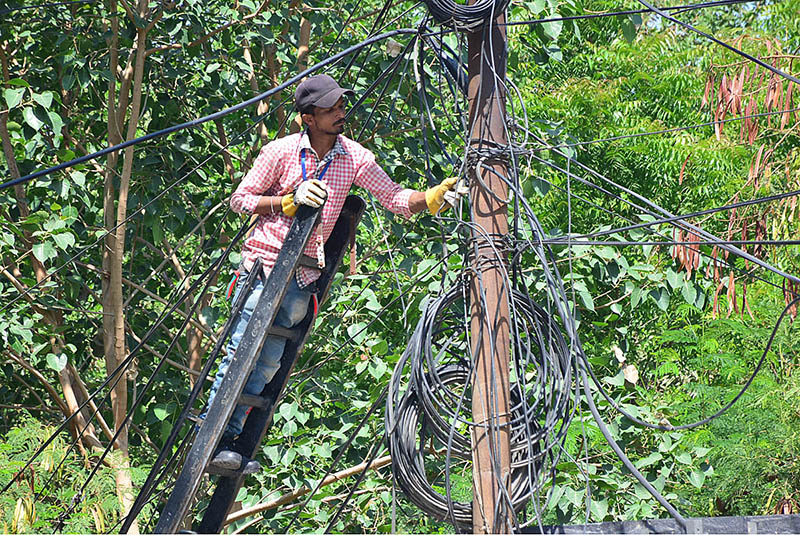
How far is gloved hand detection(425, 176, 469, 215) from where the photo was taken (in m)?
4.10

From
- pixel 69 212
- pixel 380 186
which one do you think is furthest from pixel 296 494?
pixel 380 186

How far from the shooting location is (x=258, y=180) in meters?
4.17

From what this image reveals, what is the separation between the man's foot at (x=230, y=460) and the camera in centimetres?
399

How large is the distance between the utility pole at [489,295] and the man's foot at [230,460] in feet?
3.06

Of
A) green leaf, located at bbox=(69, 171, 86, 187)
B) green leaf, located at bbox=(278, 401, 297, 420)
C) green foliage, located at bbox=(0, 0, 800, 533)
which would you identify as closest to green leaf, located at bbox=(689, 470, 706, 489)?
green foliage, located at bbox=(0, 0, 800, 533)

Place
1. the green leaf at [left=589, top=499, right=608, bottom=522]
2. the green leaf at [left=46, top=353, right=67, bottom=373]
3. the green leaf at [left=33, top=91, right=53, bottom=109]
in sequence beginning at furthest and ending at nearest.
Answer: the green leaf at [left=46, top=353, right=67, bottom=373] → the green leaf at [left=589, top=499, right=608, bottom=522] → the green leaf at [left=33, top=91, right=53, bottom=109]

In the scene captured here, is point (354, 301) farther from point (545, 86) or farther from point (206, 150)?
point (545, 86)

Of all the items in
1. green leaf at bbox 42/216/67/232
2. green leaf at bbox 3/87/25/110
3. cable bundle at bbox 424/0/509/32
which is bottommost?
green leaf at bbox 42/216/67/232

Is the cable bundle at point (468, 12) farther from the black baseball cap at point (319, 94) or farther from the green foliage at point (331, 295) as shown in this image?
the green foliage at point (331, 295)

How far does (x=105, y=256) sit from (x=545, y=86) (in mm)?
7452

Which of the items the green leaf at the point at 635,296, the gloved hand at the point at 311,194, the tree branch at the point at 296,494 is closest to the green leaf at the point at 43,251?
the tree branch at the point at 296,494

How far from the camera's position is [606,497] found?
6.68m

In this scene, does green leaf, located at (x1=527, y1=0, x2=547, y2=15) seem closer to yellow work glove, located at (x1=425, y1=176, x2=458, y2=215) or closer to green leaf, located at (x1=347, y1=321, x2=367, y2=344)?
yellow work glove, located at (x1=425, y1=176, x2=458, y2=215)

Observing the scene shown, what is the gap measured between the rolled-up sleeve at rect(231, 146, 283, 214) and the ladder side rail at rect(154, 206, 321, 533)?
0.25 m
